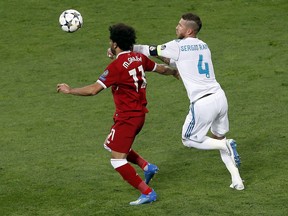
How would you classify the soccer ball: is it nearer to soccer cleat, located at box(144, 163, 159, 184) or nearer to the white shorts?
soccer cleat, located at box(144, 163, 159, 184)

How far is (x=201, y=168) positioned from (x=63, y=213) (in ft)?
8.06

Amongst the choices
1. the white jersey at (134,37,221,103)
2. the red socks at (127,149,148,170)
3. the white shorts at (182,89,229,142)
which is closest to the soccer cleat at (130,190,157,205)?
the red socks at (127,149,148,170)

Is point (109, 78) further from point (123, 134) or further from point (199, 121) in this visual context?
point (199, 121)

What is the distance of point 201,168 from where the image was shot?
37.8 ft

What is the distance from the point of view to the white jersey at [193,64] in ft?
33.9

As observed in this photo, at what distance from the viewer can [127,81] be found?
32.8 feet

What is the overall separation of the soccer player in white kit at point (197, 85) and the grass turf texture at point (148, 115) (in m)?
0.60

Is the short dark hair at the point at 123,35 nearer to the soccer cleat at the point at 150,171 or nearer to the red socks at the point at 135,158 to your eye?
the red socks at the point at 135,158

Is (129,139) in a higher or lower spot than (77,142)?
higher

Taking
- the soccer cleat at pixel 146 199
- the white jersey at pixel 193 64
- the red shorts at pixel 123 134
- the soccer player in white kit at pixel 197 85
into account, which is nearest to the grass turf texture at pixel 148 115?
the soccer cleat at pixel 146 199

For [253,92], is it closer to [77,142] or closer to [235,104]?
[235,104]

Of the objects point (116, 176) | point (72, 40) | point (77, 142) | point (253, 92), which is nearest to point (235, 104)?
point (253, 92)

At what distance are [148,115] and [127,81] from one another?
486cm

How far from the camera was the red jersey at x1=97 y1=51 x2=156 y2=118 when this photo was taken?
9.92 metres
